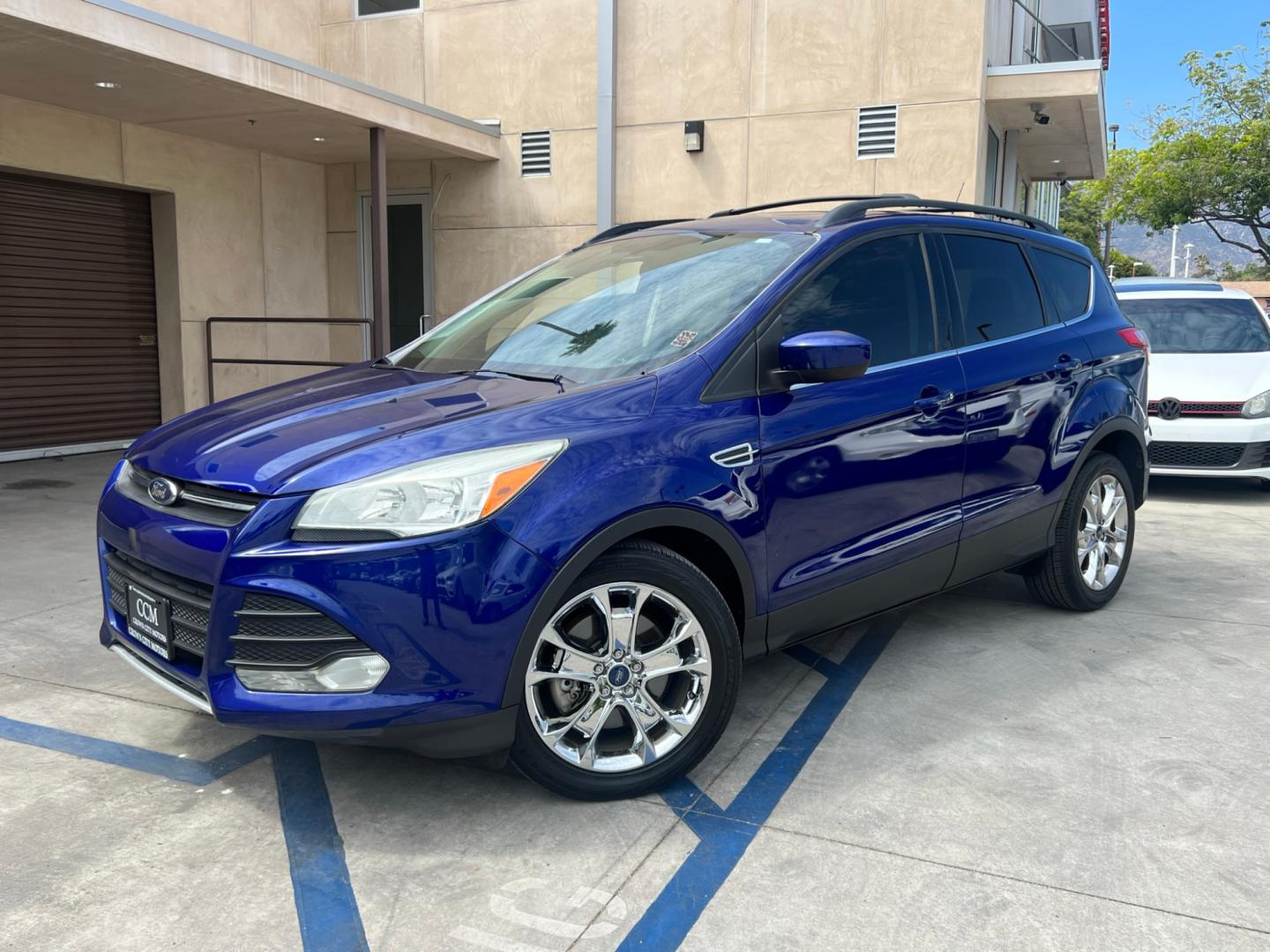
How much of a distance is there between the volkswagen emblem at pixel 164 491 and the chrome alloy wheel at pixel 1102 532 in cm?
387

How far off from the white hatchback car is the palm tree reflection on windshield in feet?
18.8

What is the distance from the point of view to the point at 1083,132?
530 inches

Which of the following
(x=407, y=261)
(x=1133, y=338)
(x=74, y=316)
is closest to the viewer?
(x=1133, y=338)

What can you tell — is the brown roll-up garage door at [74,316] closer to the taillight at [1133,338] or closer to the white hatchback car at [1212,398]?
the taillight at [1133,338]

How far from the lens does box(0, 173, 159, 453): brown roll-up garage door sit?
10117mm

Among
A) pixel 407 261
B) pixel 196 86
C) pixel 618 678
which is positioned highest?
pixel 196 86

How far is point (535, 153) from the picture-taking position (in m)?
12.8

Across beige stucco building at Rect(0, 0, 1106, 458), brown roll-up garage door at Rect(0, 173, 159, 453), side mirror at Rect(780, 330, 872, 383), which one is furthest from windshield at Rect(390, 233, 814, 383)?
Answer: brown roll-up garage door at Rect(0, 173, 159, 453)

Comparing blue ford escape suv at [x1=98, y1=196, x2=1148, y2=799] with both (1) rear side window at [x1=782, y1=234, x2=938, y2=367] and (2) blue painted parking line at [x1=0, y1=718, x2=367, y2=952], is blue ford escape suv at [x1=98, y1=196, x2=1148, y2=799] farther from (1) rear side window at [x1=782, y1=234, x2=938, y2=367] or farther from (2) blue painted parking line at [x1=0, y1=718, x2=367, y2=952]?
(2) blue painted parking line at [x1=0, y1=718, x2=367, y2=952]

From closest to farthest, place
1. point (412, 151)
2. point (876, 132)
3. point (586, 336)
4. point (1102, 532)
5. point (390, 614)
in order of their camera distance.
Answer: point (390, 614)
point (586, 336)
point (1102, 532)
point (876, 132)
point (412, 151)

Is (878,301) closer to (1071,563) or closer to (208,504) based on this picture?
(1071,563)

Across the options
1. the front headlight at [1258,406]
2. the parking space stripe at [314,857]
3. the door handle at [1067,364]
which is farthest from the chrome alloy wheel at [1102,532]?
the front headlight at [1258,406]

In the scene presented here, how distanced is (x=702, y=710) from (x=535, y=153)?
1076cm

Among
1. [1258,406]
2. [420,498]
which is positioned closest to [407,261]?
[1258,406]
